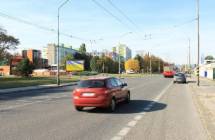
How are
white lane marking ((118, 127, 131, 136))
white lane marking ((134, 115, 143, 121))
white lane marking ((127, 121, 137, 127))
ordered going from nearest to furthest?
white lane marking ((118, 127, 131, 136)) < white lane marking ((127, 121, 137, 127)) < white lane marking ((134, 115, 143, 121))

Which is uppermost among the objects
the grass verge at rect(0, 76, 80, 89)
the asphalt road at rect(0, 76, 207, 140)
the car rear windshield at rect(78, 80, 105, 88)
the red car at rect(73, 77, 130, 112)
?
the car rear windshield at rect(78, 80, 105, 88)

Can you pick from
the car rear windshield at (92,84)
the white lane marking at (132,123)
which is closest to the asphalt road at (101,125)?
the white lane marking at (132,123)

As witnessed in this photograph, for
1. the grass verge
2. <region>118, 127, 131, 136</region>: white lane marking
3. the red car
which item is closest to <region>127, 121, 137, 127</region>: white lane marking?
<region>118, 127, 131, 136</region>: white lane marking

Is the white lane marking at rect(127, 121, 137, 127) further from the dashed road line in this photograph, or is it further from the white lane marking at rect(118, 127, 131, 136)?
the white lane marking at rect(118, 127, 131, 136)

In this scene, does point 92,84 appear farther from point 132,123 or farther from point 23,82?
point 23,82

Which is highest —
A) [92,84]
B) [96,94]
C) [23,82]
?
[92,84]

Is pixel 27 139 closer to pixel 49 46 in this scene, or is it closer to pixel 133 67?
pixel 133 67

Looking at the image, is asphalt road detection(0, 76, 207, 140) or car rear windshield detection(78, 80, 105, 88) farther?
car rear windshield detection(78, 80, 105, 88)

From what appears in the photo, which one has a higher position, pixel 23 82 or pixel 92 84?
pixel 92 84

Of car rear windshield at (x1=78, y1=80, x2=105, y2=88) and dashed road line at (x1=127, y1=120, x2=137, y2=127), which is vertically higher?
car rear windshield at (x1=78, y1=80, x2=105, y2=88)

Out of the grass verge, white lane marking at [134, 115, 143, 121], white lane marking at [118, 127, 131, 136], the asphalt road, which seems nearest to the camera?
the asphalt road

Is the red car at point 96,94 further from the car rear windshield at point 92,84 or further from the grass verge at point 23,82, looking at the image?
the grass verge at point 23,82

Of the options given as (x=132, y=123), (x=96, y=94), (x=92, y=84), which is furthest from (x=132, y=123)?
(x=92, y=84)

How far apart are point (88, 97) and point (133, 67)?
134329 mm
